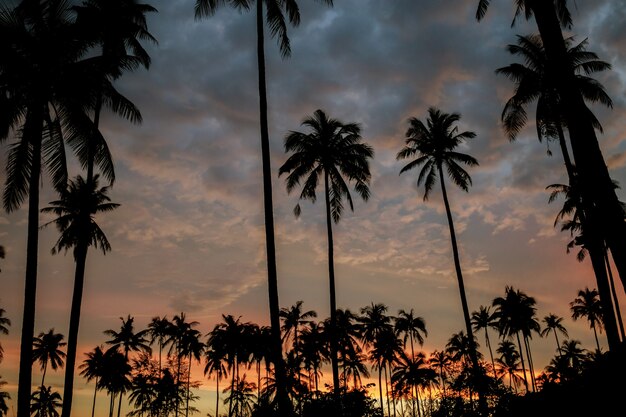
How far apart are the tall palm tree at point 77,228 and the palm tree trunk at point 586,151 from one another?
58.9ft

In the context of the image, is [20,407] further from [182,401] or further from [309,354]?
[182,401]

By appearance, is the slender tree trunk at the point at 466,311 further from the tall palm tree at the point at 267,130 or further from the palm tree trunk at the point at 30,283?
the palm tree trunk at the point at 30,283

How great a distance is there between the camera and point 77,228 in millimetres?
26234

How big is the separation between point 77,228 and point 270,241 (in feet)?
54.9

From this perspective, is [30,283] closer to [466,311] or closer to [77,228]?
[77,228]

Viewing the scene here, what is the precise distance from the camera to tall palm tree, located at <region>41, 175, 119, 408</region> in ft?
58.3

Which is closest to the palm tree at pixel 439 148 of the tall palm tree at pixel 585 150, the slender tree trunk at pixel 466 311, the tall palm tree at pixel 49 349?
the slender tree trunk at pixel 466 311

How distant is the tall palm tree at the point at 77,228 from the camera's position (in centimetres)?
1777

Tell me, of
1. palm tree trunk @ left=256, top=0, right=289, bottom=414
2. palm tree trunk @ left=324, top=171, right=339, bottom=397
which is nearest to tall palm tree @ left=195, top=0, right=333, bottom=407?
palm tree trunk @ left=256, top=0, right=289, bottom=414

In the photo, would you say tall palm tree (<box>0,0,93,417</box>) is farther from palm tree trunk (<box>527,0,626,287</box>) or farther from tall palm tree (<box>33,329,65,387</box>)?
tall palm tree (<box>33,329,65,387</box>)

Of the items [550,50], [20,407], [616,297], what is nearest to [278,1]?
[550,50]

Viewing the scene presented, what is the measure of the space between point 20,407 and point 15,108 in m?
8.88

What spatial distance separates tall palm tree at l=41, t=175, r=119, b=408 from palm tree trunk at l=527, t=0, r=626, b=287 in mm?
17951

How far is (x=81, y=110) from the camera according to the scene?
14.8 meters
